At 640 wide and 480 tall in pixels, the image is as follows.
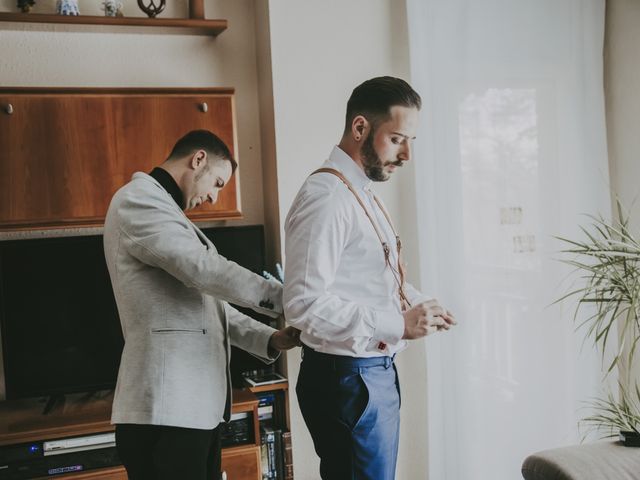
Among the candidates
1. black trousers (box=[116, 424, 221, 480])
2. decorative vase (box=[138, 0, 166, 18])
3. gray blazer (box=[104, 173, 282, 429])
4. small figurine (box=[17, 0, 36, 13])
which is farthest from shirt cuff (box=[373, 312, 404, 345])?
small figurine (box=[17, 0, 36, 13])

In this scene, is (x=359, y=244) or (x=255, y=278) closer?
(x=359, y=244)

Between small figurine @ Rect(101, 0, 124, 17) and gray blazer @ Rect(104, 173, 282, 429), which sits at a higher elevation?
small figurine @ Rect(101, 0, 124, 17)

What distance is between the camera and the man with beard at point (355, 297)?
1572 millimetres

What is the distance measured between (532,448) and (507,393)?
0.97ft

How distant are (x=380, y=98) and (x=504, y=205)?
154cm

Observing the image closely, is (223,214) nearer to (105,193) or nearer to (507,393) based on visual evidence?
(105,193)

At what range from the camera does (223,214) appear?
9.04 feet

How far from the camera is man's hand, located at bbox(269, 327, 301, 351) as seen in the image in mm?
1986

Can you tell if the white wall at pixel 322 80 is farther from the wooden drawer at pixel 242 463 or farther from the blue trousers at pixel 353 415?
the blue trousers at pixel 353 415

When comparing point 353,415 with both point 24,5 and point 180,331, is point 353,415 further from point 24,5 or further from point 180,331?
point 24,5

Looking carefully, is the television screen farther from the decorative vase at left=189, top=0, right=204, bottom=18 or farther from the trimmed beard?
the trimmed beard

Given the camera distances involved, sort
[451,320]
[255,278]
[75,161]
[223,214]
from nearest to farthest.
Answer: [451,320], [255,278], [75,161], [223,214]

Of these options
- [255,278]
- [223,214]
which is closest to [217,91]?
[223,214]

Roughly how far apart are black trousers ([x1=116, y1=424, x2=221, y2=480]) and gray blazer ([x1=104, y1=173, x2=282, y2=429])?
0.13 feet
